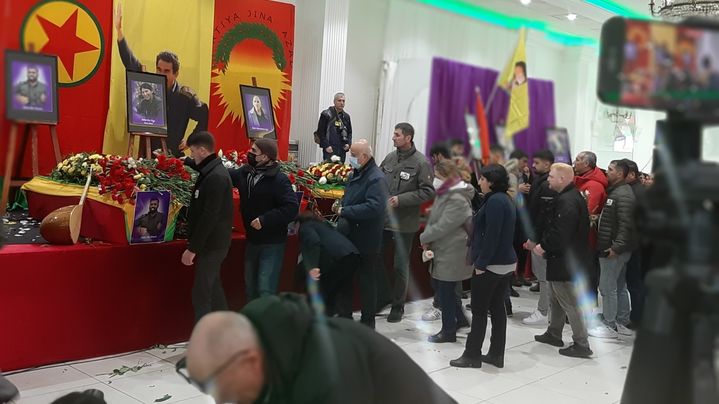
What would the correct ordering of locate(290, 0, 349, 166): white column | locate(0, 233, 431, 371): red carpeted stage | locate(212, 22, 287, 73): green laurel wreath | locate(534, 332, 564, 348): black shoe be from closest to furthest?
locate(0, 233, 431, 371): red carpeted stage → locate(534, 332, 564, 348): black shoe → locate(290, 0, 349, 166): white column → locate(212, 22, 287, 73): green laurel wreath

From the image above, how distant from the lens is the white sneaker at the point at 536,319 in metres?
4.72

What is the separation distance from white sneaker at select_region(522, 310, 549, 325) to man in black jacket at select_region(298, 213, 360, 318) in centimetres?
164

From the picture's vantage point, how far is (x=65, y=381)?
10.1 feet

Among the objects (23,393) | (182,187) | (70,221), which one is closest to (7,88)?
(23,393)

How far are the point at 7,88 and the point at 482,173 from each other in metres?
0.72

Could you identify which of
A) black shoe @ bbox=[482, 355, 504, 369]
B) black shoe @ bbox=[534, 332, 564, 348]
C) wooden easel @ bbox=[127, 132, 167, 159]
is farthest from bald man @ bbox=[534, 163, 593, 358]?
wooden easel @ bbox=[127, 132, 167, 159]

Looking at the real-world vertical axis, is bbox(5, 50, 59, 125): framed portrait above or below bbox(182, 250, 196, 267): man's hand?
above

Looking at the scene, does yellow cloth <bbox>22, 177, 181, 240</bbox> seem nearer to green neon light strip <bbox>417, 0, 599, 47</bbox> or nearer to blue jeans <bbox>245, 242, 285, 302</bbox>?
blue jeans <bbox>245, 242, 285, 302</bbox>

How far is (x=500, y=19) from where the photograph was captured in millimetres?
1028

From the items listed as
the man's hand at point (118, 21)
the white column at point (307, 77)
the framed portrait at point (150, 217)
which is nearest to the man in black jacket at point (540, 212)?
the framed portrait at point (150, 217)

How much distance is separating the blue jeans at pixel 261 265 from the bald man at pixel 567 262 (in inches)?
53.3

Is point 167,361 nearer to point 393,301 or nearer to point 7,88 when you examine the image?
point 393,301

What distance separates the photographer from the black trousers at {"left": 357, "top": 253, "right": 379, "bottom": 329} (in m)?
3.99

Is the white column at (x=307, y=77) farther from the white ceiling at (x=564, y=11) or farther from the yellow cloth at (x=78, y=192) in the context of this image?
the white ceiling at (x=564, y=11)
